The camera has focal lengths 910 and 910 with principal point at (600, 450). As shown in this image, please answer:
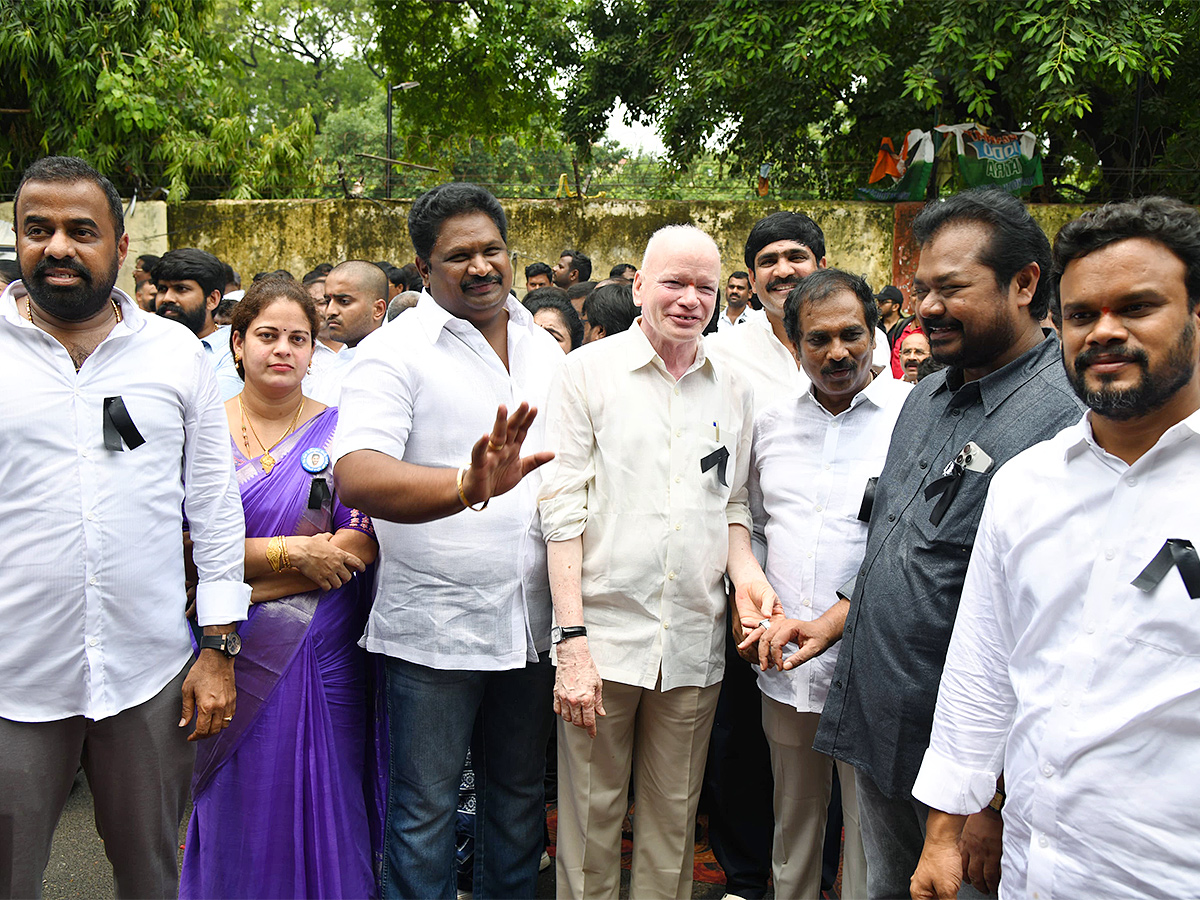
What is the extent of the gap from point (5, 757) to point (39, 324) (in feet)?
3.66

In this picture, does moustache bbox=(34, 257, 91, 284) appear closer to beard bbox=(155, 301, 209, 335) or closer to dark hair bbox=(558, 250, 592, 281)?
beard bbox=(155, 301, 209, 335)

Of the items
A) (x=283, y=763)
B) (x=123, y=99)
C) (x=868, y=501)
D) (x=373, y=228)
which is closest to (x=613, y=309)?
(x=868, y=501)

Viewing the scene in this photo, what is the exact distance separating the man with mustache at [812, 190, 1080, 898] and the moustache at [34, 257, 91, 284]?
2.19 metres

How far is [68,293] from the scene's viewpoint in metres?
2.39

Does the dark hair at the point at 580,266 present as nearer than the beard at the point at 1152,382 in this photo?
No

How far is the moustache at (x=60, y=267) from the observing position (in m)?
2.36

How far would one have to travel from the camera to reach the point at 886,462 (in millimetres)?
2557

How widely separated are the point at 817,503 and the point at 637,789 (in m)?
1.08

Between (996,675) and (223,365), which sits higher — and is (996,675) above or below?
below

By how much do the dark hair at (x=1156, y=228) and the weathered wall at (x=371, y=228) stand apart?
32.2ft

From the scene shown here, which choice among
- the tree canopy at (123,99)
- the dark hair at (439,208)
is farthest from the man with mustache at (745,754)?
the tree canopy at (123,99)

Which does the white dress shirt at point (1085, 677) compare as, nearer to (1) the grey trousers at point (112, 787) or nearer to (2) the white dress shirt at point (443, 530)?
(2) the white dress shirt at point (443, 530)

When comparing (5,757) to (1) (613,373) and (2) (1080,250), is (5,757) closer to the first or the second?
(1) (613,373)

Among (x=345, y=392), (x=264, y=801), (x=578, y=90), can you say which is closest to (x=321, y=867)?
(x=264, y=801)
